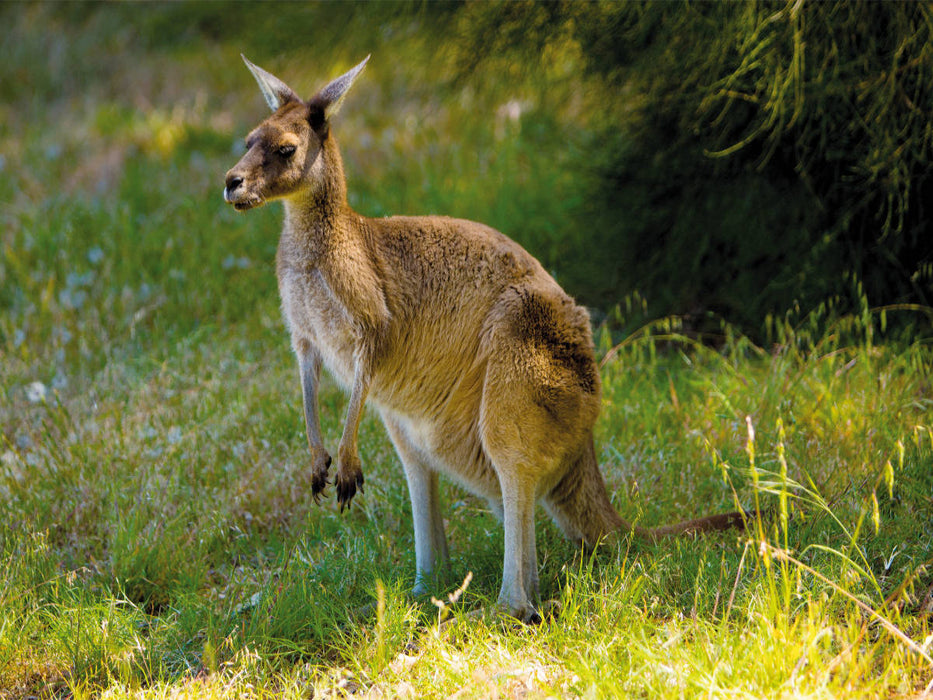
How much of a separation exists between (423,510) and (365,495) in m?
0.60

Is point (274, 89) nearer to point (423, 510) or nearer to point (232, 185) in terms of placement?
point (232, 185)

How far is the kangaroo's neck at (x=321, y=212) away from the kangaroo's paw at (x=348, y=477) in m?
0.70

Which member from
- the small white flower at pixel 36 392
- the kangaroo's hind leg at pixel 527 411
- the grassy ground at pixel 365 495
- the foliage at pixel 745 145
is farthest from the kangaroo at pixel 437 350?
the small white flower at pixel 36 392

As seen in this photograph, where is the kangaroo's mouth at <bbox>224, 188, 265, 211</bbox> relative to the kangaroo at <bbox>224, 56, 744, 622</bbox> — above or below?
above

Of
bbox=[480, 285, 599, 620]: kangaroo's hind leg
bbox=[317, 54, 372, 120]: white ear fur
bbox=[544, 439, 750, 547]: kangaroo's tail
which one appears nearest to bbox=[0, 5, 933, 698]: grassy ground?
bbox=[544, 439, 750, 547]: kangaroo's tail

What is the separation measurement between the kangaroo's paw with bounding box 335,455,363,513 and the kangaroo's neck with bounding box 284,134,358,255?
0.70 metres

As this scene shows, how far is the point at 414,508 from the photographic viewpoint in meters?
3.65

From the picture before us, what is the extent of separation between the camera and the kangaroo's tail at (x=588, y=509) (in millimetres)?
3521

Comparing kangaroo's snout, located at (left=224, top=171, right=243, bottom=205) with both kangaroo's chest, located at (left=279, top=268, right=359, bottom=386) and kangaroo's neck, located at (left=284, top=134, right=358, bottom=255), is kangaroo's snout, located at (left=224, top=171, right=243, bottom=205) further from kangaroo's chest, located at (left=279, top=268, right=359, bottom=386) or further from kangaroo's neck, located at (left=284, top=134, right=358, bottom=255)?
kangaroo's chest, located at (left=279, top=268, right=359, bottom=386)

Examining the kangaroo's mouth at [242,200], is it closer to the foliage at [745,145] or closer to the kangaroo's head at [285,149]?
the kangaroo's head at [285,149]

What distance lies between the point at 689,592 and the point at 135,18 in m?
8.29

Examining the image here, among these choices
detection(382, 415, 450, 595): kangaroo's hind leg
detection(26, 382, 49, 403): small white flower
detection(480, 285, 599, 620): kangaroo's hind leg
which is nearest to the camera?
detection(480, 285, 599, 620): kangaroo's hind leg

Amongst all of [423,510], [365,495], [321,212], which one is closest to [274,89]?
[321,212]

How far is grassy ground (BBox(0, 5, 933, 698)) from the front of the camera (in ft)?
9.65
